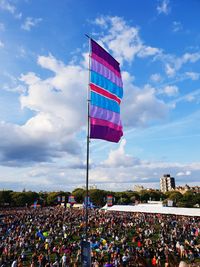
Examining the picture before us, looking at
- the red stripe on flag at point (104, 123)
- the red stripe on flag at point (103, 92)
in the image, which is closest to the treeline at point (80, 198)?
the red stripe on flag at point (103, 92)

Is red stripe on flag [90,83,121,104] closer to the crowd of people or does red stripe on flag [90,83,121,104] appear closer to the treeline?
the crowd of people

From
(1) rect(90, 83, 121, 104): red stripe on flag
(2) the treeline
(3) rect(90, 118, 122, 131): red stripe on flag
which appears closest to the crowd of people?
(3) rect(90, 118, 122, 131): red stripe on flag

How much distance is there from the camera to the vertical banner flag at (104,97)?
12727mm

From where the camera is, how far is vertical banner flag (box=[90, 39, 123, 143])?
501 inches

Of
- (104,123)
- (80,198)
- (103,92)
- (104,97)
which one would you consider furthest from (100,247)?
(80,198)

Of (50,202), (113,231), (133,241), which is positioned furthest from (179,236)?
(50,202)

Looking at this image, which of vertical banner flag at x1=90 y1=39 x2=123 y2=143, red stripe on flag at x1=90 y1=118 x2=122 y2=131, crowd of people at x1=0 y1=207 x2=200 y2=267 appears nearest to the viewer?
red stripe on flag at x1=90 y1=118 x2=122 y2=131

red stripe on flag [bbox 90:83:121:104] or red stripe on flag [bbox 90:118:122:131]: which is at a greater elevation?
red stripe on flag [bbox 90:83:121:104]

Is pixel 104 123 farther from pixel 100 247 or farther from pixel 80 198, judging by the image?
pixel 80 198

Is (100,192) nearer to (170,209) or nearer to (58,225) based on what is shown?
(170,209)

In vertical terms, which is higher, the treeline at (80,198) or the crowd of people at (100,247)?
the treeline at (80,198)

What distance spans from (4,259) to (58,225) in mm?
16761

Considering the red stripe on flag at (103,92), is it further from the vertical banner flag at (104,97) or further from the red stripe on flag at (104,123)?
the red stripe on flag at (104,123)

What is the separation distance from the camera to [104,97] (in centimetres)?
1355
